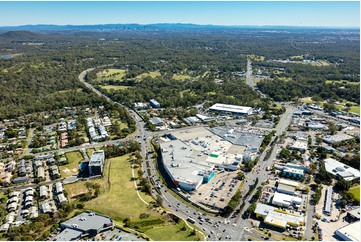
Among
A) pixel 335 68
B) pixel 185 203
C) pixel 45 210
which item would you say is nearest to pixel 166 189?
pixel 185 203

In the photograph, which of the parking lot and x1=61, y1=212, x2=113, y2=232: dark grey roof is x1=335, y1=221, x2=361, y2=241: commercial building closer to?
the parking lot

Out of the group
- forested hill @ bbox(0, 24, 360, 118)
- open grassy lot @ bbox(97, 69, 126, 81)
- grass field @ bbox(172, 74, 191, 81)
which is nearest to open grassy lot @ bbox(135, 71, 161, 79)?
forested hill @ bbox(0, 24, 360, 118)

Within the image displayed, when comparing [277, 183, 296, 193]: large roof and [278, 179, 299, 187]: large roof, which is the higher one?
[277, 183, 296, 193]: large roof

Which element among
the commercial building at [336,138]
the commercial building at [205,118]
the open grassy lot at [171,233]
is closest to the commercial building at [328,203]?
the open grassy lot at [171,233]

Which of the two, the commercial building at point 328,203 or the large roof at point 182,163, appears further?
the large roof at point 182,163

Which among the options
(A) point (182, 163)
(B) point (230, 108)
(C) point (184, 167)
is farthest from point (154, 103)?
(C) point (184, 167)

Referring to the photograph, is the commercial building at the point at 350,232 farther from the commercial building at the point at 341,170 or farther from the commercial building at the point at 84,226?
the commercial building at the point at 84,226
